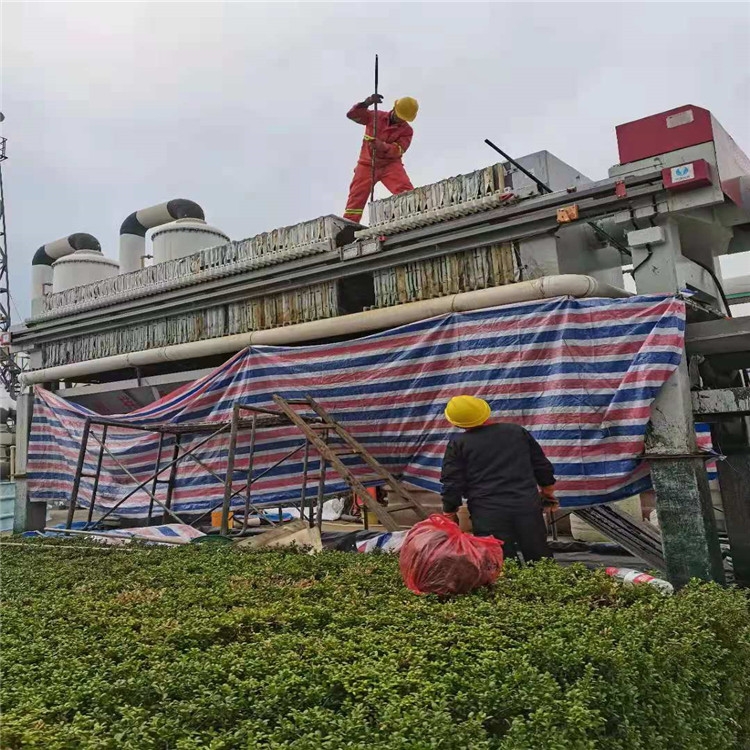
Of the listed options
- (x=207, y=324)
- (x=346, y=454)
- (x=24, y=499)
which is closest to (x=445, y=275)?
(x=346, y=454)

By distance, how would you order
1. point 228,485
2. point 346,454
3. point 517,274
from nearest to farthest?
point 228,485, point 517,274, point 346,454

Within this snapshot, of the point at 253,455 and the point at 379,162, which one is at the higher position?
the point at 379,162

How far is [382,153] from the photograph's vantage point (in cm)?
992

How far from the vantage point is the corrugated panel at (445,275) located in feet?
26.1

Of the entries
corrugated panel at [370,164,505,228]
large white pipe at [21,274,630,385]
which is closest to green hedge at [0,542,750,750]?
large white pipe at [21,274,630,385]

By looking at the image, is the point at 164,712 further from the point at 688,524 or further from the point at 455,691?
the point at 688,524

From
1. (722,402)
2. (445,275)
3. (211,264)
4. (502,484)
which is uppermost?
(211,264)

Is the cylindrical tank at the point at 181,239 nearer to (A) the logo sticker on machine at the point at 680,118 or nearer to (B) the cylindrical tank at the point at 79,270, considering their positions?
(B) the cylindrical tank at the point at 79,270

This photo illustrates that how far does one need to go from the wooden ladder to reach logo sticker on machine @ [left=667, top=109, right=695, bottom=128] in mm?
5041

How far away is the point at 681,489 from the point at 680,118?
12.9 ft

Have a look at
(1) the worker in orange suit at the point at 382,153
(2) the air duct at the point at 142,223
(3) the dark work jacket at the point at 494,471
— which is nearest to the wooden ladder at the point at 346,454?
(3) the dark work jacket at the point at 494,471

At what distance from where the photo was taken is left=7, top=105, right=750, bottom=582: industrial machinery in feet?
21.3

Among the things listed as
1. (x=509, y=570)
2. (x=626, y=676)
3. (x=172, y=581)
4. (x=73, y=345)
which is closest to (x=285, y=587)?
(x=172, y=581)

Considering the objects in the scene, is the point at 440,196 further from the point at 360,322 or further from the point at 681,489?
the point at 681,489
